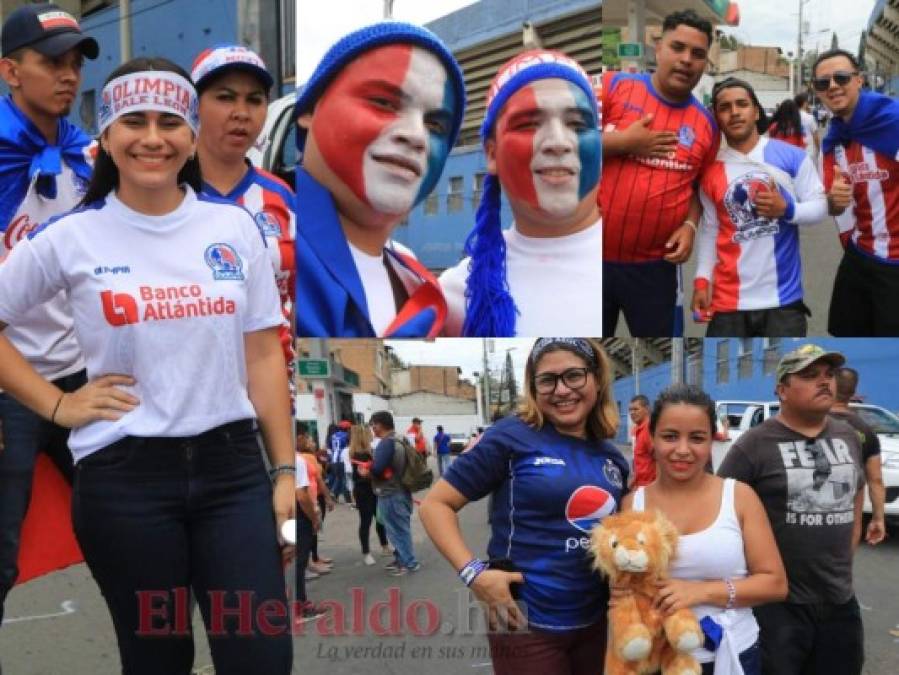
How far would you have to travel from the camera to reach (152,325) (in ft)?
6.96

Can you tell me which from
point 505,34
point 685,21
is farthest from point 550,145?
point 685,21

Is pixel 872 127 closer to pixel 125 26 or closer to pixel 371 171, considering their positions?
pixel 371 171

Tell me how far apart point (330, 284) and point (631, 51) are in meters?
0.89

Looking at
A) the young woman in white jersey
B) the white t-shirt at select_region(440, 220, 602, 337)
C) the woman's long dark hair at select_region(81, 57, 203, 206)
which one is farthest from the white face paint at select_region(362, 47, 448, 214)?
the woman's long dark hair at select_region(81, 57, 203, 206)

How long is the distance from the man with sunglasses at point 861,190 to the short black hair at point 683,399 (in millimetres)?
365

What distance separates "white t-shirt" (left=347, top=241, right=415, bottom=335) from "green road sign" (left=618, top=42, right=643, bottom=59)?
676 mm

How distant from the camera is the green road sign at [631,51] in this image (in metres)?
2.27

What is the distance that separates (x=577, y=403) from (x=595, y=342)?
0.50ft

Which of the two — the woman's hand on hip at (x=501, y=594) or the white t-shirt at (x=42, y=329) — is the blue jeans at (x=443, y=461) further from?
the white t-shirt at (x=42, y=329)

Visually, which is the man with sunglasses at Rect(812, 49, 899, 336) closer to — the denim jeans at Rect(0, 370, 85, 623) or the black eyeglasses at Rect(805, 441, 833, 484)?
the black eyeglasses at Rect(805, 441, 833, 484)

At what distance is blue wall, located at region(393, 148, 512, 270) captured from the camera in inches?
91.6

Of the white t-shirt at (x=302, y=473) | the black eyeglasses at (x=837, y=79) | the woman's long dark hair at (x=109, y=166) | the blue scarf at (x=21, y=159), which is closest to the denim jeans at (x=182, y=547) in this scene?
the white t-shirt at (x=302, y=473)

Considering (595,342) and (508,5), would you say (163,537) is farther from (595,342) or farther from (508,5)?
(508,5)

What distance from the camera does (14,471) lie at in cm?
270
